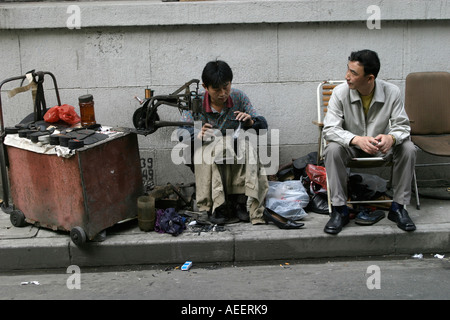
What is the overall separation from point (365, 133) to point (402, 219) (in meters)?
0.88

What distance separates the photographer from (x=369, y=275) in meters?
4.39

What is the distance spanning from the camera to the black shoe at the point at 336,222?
189 inches

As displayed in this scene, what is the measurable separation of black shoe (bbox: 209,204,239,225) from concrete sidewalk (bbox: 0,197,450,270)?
8.6 inches

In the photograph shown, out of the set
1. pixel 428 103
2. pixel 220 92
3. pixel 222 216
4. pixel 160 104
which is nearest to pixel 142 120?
pixel 160 104

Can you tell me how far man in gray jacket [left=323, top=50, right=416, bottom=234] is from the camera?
486cm

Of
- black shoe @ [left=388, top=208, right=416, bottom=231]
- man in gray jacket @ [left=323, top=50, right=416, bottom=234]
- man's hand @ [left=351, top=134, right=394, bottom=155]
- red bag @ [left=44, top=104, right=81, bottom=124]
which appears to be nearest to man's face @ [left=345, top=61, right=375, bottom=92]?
man in gray jacket @ [left=323, top=50, right=416, bottom=234]

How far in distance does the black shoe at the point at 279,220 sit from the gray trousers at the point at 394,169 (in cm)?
41

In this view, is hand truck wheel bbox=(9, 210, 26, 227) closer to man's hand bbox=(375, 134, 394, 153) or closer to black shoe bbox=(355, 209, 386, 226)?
black shoe bbox=(355, 209, 386, 226)

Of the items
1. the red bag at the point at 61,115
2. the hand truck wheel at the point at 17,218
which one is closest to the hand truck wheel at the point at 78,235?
the hand truck wheel at the point at 17,218

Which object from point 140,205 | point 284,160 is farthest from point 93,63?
point 284,160

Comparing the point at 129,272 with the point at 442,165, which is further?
the point at 442,165

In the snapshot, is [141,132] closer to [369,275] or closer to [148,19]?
[148,19]
